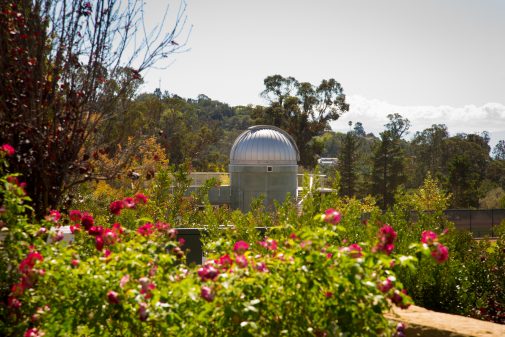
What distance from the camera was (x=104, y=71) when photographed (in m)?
7.36

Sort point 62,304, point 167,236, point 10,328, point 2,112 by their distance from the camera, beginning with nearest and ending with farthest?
point 62,304
point 10,328
point 167,236
point 2,112

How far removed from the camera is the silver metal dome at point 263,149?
33812 mm

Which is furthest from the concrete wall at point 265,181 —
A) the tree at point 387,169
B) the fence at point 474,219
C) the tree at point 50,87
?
the tree at point 50,87

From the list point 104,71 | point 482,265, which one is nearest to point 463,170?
point 482,265

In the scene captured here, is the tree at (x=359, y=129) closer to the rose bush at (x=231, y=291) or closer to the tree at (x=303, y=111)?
the tree at (x=303, y=111)

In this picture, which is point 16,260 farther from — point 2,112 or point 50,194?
point 2,112

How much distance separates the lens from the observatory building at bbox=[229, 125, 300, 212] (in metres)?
33.8

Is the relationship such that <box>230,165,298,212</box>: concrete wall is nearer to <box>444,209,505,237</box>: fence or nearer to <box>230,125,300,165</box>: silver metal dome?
<box>230,125,300,165</box>: silver metal dome

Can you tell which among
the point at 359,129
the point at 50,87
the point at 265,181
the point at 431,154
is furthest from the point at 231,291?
the point at 359,129

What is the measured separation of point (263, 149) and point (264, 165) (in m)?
0.88

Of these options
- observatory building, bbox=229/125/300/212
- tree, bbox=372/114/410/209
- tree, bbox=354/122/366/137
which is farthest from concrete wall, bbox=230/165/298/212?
tree, bbox=354/122/366/137

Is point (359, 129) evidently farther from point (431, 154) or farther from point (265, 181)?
point (265, 181)

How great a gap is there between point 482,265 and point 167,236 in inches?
264

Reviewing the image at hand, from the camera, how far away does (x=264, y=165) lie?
1331 inches
